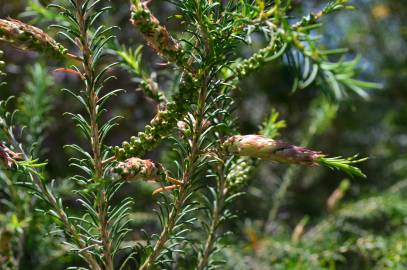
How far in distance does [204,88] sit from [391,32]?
2158 millimetres

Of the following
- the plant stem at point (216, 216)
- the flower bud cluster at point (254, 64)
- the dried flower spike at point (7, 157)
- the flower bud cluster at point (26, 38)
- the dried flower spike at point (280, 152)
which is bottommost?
the plant stem at point (216, 216)

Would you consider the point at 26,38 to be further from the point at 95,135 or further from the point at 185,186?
the point at 185,186

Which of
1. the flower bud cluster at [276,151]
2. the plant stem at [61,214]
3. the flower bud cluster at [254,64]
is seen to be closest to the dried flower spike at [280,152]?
the flower bud cluster at [276,151]

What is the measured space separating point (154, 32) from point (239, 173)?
28 centimetres

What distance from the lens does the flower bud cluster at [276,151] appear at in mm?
512

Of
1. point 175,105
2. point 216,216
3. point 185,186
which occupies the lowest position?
point 216,216

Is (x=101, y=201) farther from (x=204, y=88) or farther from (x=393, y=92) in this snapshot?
(x=393, y=92)

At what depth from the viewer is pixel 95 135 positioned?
23.3 inches

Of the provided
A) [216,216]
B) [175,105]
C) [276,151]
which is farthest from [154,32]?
[216,216]

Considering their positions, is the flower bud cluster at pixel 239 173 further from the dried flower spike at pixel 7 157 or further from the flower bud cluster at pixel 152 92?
the dried flower spike at pixel 7 157

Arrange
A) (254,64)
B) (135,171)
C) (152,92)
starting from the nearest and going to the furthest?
(135,171), (254,64), (152,92)

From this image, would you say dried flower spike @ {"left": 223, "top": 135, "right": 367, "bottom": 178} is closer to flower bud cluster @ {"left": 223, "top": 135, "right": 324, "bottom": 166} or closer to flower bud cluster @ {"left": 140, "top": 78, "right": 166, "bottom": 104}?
flower bud cluster @ {"left": 223, "top": 135, "right": 324, "bottom": 166}

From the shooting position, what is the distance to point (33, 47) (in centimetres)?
53

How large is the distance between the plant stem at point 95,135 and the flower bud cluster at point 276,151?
17cm
